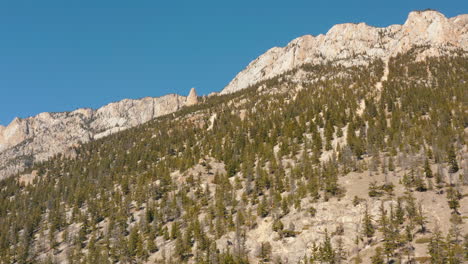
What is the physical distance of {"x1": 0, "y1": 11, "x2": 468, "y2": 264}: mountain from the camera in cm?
8696

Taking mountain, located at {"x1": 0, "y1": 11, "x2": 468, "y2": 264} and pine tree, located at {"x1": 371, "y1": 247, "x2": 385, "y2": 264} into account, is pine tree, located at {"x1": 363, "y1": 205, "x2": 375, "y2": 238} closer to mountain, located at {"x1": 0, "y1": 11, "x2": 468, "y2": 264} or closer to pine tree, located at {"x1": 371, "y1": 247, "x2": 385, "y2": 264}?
mountain, located at {"x1": 0, "y1": 11, "x2": 468, "y2": 264}

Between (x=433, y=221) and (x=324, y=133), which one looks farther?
(x=324, y=133)

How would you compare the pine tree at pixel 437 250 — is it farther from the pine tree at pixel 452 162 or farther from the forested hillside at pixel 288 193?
the pine tree at pixel 452 162

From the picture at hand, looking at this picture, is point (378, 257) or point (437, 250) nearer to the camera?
point (437, 250)

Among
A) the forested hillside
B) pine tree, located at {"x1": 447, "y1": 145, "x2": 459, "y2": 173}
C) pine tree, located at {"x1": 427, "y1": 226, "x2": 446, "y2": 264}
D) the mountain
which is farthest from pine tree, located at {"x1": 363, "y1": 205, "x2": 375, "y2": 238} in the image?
pine tree, located at {"x1": 447, "y1": 145, "x2": 459, "y2": 173}

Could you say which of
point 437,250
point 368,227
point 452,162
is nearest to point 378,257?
point 437,250

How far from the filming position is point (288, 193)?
375 feet

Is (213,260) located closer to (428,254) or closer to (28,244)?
(428,254)

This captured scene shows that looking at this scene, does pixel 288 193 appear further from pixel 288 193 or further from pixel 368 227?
pixel 368 227

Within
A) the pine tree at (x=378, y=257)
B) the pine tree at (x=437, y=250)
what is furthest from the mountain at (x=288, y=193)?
the pine tree at (x=378, y=257)

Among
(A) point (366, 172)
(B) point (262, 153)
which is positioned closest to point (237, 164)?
(B) point (262, 153)

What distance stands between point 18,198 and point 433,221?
159 meters

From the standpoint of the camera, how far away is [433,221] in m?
86.0

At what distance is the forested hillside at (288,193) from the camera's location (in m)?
87.1
